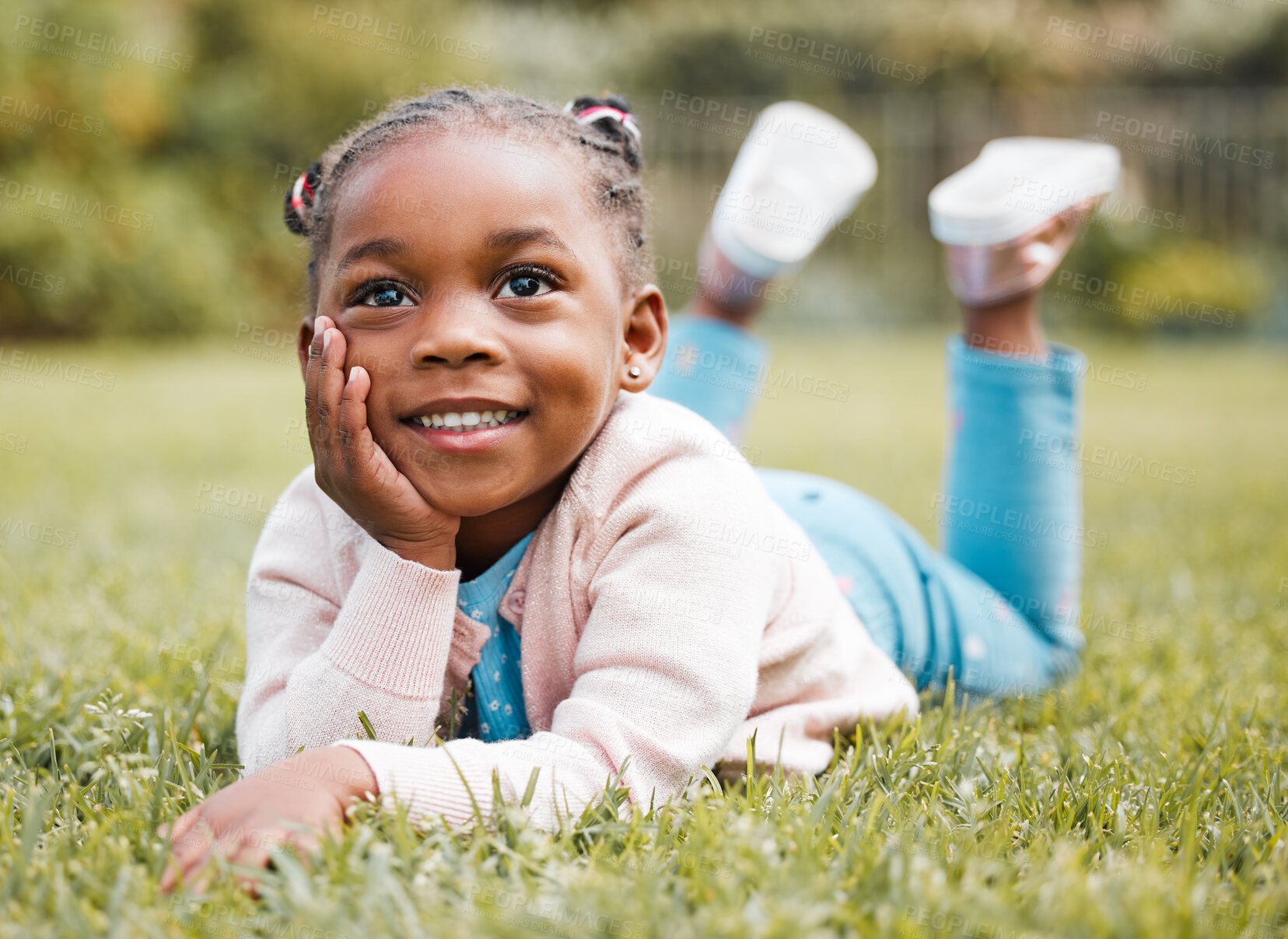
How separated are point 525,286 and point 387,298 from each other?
20 centimetres

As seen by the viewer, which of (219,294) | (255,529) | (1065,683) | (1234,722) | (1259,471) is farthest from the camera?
(219,294)

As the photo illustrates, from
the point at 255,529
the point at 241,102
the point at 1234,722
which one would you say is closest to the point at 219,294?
the point at 241,102

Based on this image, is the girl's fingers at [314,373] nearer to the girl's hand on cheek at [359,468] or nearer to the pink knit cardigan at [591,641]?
the girl's hand on cheek at [359,468]

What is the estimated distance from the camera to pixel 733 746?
72.6 inches

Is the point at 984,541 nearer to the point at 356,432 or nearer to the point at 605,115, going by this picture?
the point at 605,115

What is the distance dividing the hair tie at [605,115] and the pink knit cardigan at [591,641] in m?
0.46

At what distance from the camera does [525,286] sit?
5.68ft

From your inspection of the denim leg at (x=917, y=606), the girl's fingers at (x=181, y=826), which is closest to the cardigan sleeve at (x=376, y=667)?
the girl's fingers at (x=181, y=826)

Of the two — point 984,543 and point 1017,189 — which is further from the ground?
point 1017,189

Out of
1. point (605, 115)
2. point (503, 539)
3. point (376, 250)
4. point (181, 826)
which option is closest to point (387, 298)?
point (376, 250)

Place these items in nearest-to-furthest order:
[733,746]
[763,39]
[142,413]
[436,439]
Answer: [436,439], [733,746], [142,413], [763,39]

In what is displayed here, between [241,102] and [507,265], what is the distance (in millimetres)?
11525

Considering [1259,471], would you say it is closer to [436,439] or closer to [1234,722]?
[1234,722]

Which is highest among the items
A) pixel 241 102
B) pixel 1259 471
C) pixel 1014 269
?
pixel 241 102
